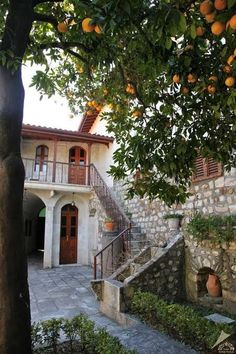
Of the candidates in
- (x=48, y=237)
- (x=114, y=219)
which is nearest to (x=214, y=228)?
(x=114, y=219)

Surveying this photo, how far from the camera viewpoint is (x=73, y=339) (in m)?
3.52

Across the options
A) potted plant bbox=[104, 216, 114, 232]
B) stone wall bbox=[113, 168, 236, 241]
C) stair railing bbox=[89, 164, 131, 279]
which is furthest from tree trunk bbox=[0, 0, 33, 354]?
potted plant bbox=[104, 216, 114, 232]

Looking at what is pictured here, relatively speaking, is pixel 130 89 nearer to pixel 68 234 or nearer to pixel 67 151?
pixel 68 234

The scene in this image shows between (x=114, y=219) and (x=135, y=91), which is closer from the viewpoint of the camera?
(x=135, y=91)

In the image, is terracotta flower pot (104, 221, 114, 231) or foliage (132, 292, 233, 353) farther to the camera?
terracotta flower pot (104, 221, 114, 231)

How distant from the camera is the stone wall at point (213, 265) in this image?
574 cm

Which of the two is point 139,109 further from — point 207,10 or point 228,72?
point 207,10

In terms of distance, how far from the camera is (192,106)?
10.2 ft

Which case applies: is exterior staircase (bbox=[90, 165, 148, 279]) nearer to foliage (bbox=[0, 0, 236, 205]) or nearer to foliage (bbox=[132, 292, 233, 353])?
foliage (bbox=[132, 292, 233, 353])

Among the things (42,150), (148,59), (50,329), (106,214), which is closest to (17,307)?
(50,329)

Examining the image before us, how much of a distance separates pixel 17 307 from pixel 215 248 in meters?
4.64

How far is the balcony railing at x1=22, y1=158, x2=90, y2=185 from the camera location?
13.1 m

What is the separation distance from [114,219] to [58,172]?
4325mm

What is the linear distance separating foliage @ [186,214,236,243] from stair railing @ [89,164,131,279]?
2566 mm
